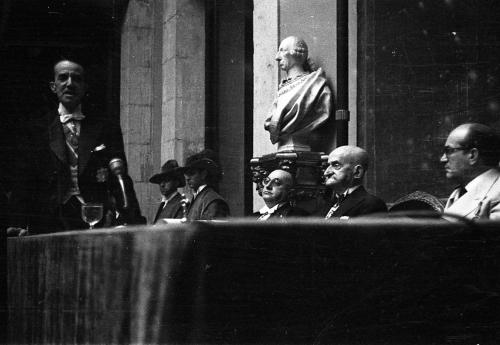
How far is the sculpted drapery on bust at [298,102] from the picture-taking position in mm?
8352

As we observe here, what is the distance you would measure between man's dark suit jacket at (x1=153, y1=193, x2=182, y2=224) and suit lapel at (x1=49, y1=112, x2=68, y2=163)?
1139mm

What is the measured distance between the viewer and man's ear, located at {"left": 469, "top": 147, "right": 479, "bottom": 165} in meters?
4.71

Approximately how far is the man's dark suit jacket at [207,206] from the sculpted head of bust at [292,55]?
115 cm

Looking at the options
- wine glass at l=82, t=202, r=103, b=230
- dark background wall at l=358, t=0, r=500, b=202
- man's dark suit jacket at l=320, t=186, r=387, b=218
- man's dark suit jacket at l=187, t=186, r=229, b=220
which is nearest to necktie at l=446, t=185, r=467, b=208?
man's dark suit jacket at l=320, t=186, r=387, b=218

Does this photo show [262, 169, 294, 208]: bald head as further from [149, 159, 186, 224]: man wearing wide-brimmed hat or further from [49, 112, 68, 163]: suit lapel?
[149, 159, 186, 224]: man wearing wide-brimmed hat

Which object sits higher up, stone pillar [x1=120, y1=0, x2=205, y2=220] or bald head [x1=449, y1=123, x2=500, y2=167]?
stone pillar [x1=120, y1=0, x2=205, y2=220]

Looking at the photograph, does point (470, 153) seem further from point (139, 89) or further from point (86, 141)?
point (139, 89)

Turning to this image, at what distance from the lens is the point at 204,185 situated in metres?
8.30

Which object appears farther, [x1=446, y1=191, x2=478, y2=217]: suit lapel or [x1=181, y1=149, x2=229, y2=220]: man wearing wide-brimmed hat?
[x1=181, y1=149, x2=229, y2=220]: man wearing wide-brimmed hat

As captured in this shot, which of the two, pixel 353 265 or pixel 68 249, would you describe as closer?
pixel 353 265

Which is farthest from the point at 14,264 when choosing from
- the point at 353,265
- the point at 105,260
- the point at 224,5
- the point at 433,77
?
the point at 224,5

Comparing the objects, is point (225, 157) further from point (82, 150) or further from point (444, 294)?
point (444, 294)

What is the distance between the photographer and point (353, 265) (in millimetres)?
2092

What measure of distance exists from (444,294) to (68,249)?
0.92 m
